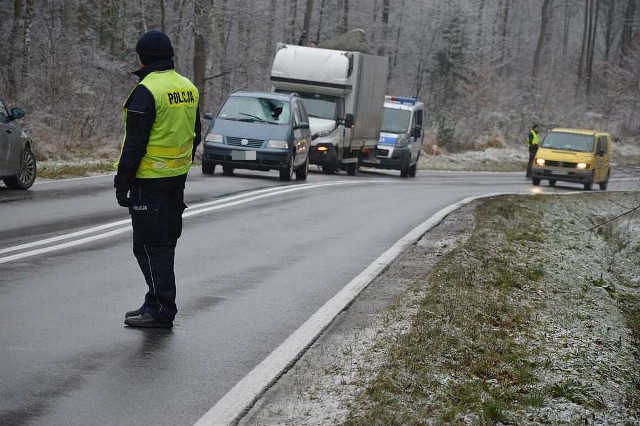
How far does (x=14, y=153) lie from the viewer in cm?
1712

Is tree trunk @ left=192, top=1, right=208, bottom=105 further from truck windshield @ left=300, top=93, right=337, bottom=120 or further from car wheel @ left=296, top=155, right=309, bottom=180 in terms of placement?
car wheel @ left=296, top=155, right=309, bottom=180

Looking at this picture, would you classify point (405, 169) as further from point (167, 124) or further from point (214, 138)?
point (167, 124)

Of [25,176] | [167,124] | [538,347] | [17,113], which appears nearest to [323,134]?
[25,176]

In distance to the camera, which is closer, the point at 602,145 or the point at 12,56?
the point at 12,56

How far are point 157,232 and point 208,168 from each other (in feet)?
56.0

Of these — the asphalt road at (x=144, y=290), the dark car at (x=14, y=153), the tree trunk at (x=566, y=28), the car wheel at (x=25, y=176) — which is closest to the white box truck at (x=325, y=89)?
the asphalt road at (x=144, y=290)

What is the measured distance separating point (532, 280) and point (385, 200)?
9.38 meters

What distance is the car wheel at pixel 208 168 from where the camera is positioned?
24.4 m

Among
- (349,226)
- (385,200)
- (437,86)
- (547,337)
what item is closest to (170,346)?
(547,337)

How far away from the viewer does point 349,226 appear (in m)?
16.0

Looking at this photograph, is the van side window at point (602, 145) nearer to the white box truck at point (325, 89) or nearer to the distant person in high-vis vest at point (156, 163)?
the white box truck at point (325, 89)

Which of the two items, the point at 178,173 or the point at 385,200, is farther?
the point at 385,200

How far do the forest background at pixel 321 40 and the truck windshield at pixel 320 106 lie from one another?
16.7ft

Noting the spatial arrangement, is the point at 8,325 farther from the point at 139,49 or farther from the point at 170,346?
the point at 139,49
